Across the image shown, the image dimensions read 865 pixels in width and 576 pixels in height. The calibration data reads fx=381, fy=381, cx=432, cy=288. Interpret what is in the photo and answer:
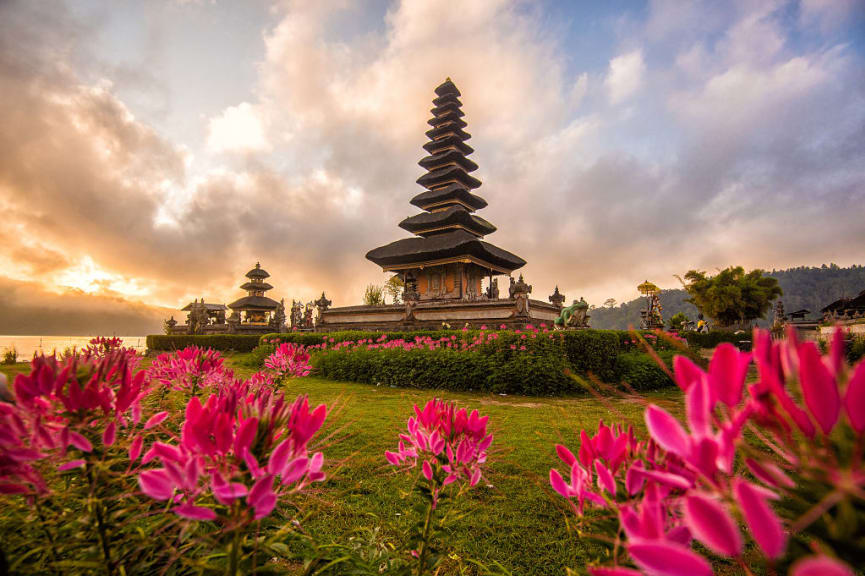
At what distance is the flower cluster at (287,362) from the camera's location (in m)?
2.92

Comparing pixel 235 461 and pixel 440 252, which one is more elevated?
pixel 440 252

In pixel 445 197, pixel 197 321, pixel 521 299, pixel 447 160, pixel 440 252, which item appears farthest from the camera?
pixel 197 321

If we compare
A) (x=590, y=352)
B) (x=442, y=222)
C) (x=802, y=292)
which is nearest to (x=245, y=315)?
(x=442, y=222)

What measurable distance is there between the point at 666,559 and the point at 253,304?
39725 mm

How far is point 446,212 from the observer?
24.6 m

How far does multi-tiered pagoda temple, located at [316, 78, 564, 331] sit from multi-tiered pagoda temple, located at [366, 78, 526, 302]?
57 mm

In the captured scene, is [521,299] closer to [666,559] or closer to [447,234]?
[447,234]

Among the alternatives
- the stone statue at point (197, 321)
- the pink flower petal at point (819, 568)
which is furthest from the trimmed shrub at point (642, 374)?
the stone statue at point (197, 321)

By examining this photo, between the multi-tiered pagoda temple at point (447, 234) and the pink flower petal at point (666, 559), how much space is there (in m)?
20.7

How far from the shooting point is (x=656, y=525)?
0.52 metres

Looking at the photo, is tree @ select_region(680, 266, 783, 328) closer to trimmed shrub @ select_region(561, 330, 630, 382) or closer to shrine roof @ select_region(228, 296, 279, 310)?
trimmed shrub @ select_region(561, 330, 630, 382)

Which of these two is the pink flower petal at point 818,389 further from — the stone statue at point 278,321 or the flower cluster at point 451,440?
the stone statue at point 278,321

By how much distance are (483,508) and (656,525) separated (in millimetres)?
2654

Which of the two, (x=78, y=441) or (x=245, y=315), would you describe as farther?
(x=245, y=315)
